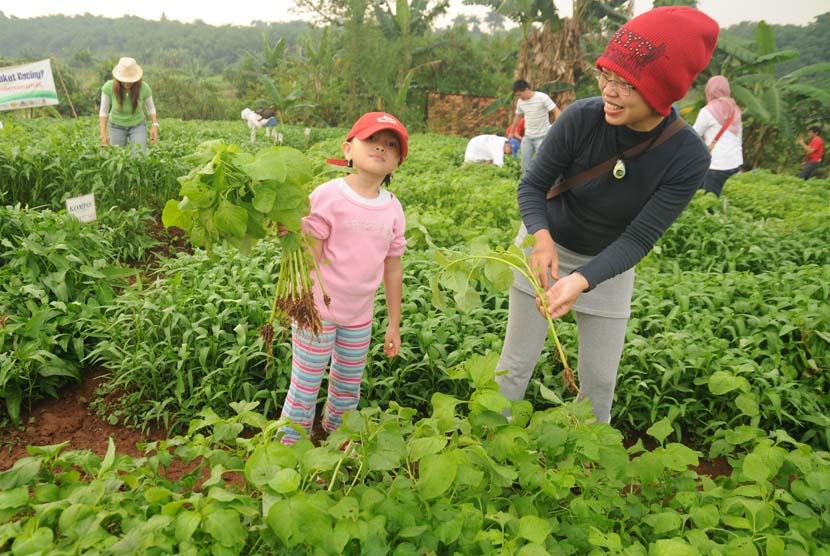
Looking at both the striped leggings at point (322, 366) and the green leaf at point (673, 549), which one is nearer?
the green leaf at point (673, 549)

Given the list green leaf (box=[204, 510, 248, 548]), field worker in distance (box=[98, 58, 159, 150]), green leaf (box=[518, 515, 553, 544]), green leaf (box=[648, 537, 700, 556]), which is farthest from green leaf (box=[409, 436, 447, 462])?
field worker in distance (box=[98, 58, 159, 150])

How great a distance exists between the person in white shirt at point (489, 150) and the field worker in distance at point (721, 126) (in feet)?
10.8

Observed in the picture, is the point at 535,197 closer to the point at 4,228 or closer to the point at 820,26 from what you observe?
the point at 4,228

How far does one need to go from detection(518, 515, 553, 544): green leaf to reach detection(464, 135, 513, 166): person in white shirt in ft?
26.5

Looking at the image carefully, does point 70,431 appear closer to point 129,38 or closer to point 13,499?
point 13,499

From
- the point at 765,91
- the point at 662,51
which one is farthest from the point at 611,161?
the point at 765,91

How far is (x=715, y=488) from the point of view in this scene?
1.68 m

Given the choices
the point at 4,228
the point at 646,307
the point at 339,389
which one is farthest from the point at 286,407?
the point at 4,228

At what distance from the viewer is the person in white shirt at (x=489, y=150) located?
9.03m

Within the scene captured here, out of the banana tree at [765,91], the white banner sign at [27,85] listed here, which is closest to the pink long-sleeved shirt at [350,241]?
the white banner sign at [27,85]

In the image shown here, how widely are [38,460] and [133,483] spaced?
19 centimetres

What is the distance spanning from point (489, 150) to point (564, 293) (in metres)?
7.66

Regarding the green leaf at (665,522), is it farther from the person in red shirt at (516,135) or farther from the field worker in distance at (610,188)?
the person in red shirt at (516,135)

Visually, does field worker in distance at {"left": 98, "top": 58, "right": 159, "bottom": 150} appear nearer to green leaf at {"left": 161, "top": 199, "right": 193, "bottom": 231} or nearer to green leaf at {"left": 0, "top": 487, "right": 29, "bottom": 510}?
green leaf at {"left": 161, "top": 199, "right": 193, "bottom": 231}
